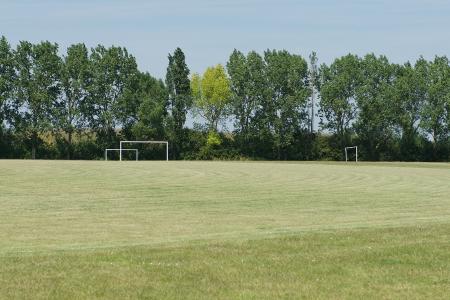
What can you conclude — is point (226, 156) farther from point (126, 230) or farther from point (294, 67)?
point (126, 230)

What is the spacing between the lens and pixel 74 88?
100562 mm

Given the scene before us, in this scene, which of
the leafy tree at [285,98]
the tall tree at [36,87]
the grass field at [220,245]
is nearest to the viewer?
the grass field at [220,245]

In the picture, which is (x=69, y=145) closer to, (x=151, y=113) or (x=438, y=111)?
Answer: (x=151, y=113)

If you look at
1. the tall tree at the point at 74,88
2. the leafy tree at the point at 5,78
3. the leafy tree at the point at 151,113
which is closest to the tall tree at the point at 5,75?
the leafy tree at the point at 5,78

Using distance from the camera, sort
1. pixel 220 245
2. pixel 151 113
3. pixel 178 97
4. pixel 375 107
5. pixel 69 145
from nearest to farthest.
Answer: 1. pixel 220 245
2. pixel 69 145
3. pixel 151 113
4. pixel 178 97
5. pixel 375 107

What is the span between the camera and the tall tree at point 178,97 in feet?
339

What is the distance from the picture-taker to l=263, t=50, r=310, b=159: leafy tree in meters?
106

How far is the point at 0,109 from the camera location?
3846 inches

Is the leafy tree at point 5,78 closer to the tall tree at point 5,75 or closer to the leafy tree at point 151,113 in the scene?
the tall tree at point 5,75

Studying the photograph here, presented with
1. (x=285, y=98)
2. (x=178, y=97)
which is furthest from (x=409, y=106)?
(x=178, y=97)

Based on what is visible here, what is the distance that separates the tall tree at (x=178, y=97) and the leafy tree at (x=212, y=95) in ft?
8.29

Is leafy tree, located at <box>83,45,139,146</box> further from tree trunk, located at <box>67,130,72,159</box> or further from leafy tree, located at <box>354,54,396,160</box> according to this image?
leafy tree, located at <box>354,54,396,160</box>

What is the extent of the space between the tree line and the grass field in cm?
6638

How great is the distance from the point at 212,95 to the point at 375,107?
21850mm
